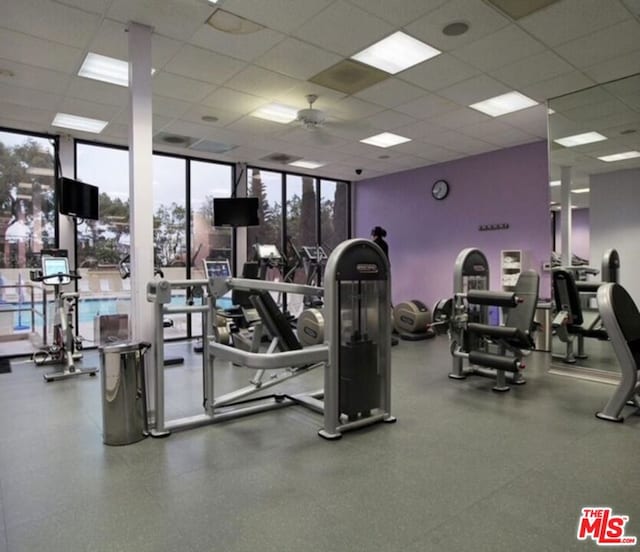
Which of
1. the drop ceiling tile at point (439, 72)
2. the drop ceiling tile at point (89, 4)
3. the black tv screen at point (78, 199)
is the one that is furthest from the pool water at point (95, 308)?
the drop ceiling tile at point (439, 72)

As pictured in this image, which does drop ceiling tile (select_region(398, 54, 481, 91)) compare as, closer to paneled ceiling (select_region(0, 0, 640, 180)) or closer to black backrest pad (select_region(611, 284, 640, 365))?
paneled ceiling (select_region(0, 0, 640, 180))

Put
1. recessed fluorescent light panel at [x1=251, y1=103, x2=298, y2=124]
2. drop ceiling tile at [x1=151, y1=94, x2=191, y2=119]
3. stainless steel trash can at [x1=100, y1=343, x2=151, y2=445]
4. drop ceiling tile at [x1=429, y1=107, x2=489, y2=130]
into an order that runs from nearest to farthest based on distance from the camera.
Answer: stainless steel trash can at [x1=100, y1=343, x2=151, y2=445] < drop ceiling tile at [x1=151, y1=94, x2=191, y2=119] < recessed fluorescent light panel at [x1=251, y1=103, x2=298, y2=124] < drop ceiling tile at [x1=429, y1=107, x2=489, y2=130]

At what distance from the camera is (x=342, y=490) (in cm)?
259

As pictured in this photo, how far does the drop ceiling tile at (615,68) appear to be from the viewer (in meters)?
4.31

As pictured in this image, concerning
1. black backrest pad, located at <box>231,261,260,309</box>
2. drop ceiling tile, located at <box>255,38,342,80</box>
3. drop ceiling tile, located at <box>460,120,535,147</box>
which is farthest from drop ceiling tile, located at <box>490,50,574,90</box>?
black backrest pad, located at <box>231,261,260,309</box>

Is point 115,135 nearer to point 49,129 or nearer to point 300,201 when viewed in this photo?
point 49,129

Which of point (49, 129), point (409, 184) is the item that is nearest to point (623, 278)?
point (409, 184)

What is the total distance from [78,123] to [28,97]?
96cm

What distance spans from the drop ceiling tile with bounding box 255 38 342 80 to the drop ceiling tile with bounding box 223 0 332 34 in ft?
0.97

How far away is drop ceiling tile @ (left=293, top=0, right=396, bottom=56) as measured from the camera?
11.5ft

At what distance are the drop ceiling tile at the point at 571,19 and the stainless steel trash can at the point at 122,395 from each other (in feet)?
13.5

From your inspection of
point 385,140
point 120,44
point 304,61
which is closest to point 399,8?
point 304,61

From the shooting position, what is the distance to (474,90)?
5.01 metres

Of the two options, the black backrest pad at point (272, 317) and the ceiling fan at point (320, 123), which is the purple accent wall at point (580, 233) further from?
the black backrest pad at point (272, 317)
